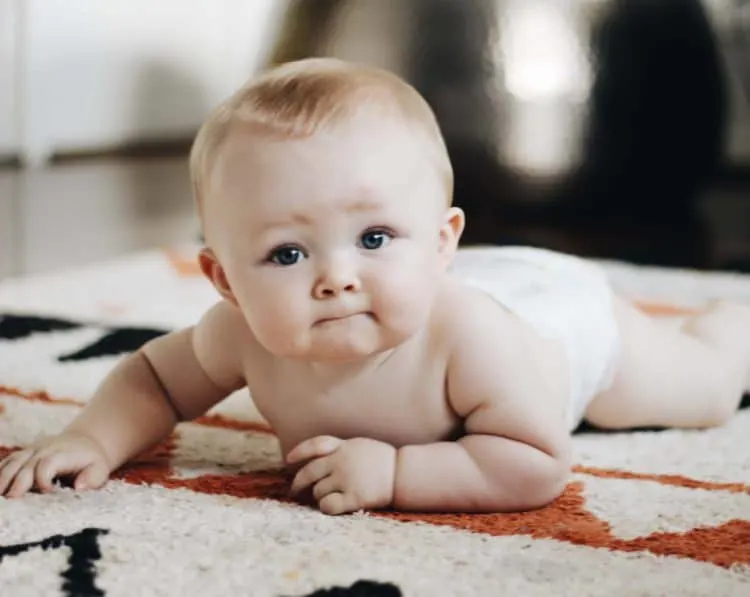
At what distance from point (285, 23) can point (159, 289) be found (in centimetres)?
55

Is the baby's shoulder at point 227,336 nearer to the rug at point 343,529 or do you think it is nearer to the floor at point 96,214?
the rug at point 343,529

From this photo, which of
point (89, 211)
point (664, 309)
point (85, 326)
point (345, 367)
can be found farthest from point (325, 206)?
point (89, 211)

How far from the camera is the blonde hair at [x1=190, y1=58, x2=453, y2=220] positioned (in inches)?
24.8

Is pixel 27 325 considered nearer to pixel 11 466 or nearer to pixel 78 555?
pixel 11 466

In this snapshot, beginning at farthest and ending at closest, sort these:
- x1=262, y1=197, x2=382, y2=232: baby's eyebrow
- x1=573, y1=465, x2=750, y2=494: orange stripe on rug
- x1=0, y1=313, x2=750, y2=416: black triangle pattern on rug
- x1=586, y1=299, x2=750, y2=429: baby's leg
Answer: x1=0, y1=313, x2=750, y2=416: black triangle pattern on rug → x1=586, y1=299, x2=750, y2=429: baby's leg → x1=573, y1=465, x2=750, y2=494: orange stripe on rug → x1=262, y1=197, x2=382, y2=232: baby's eyebrow

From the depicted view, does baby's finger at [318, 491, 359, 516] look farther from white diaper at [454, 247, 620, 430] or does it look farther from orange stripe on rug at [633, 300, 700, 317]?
orange stripe on rug at [633, 300, 700, 317]

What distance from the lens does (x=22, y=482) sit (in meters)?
0.67

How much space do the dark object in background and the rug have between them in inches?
31.7

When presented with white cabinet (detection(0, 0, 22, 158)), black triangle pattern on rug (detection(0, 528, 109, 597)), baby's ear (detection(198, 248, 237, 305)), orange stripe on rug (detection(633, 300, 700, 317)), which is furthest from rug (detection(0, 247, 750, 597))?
white cabinet (detection(0, 0, 22, 158))

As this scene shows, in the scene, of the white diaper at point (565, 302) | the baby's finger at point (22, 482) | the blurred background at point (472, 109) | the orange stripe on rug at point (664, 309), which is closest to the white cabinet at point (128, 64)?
the blurred background at point (472, 109)

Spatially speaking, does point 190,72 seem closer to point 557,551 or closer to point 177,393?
point 177,393

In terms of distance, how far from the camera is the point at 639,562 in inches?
22.5

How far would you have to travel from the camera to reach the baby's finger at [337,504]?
639 mm

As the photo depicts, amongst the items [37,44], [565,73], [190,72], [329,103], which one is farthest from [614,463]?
[190,72]
